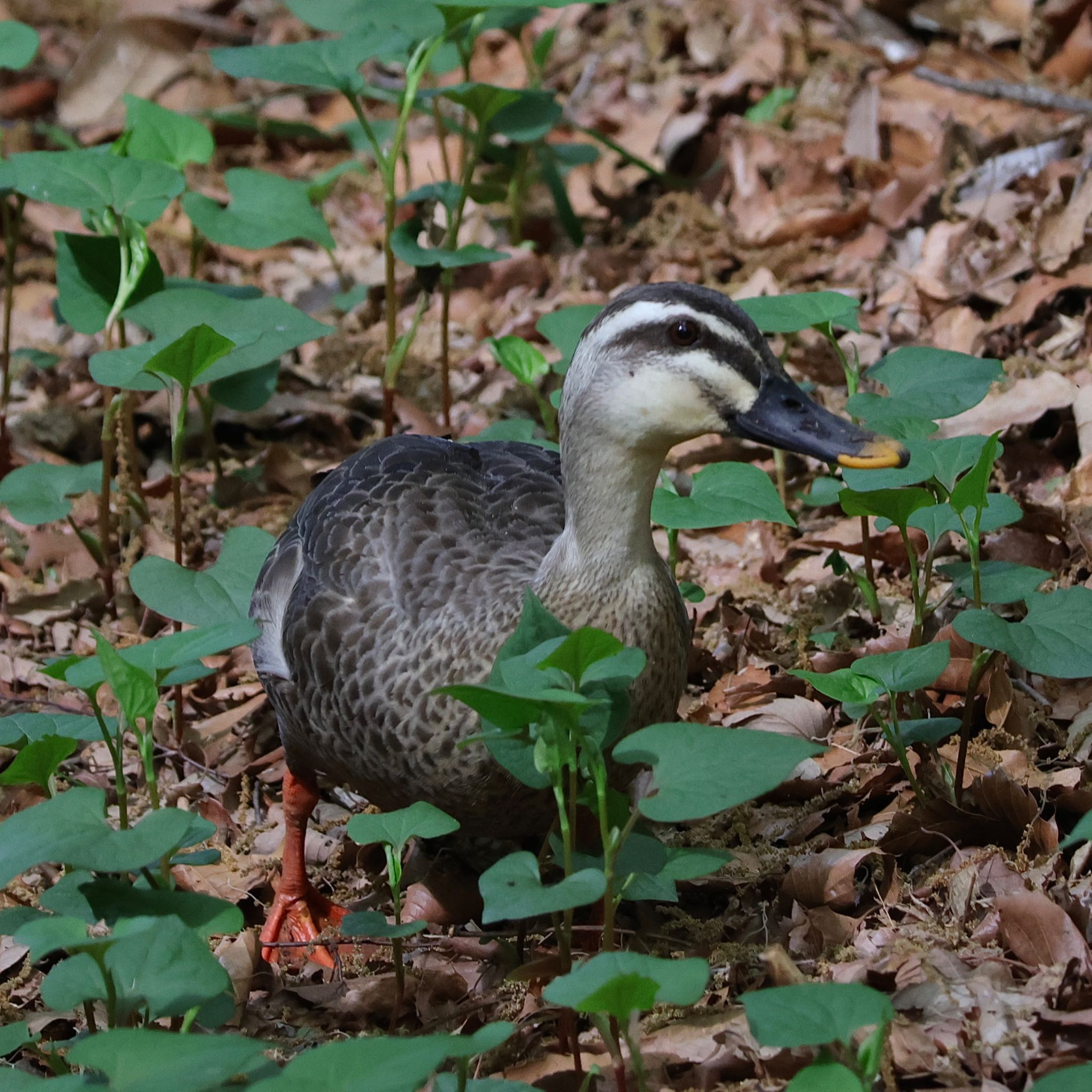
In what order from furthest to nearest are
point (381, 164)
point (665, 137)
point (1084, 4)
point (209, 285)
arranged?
point (665, 137)
point (1084, 4)
point (209, 285)
point (381, 164)

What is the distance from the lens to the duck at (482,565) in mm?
2984

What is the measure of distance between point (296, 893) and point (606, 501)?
1519 mm

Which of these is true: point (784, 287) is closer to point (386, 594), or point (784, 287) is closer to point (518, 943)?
point (386, 594)

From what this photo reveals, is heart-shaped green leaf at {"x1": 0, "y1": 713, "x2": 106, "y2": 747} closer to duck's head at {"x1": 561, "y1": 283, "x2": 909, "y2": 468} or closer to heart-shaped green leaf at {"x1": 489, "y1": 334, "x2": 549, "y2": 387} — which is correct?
duck's head at {"x1": 561, "y1": 283, "x2": 909, "y2": 468}

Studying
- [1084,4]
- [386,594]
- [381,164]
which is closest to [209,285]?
[381,164]

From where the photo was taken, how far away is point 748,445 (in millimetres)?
5035

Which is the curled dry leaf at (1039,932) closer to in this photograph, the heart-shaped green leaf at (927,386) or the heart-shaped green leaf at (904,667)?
the heart-shaped green leaf at (904,667)

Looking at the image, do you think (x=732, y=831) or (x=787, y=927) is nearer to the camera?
(x=787, y=927)

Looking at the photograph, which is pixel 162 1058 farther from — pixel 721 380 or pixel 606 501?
pixel 721 380

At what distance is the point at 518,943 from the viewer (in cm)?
330

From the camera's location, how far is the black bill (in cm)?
292

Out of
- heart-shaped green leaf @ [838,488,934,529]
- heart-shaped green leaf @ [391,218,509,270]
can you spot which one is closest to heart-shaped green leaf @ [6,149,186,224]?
heart-shaped green leaf @ [391,218,509,270]

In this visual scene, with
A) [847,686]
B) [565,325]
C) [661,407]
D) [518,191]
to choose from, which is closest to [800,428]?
[661,407]

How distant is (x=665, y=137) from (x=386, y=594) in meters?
4.02
